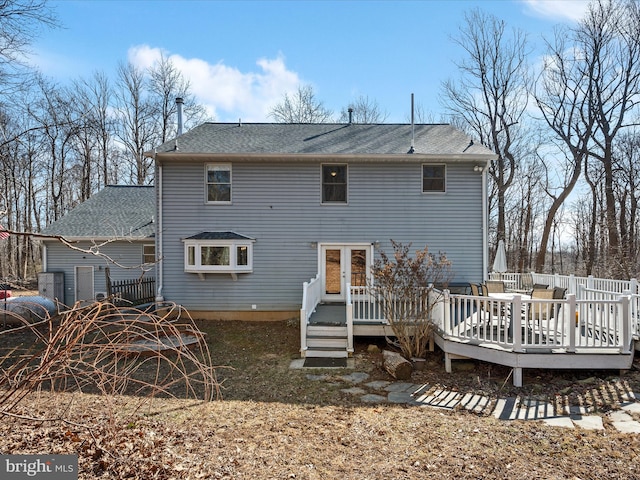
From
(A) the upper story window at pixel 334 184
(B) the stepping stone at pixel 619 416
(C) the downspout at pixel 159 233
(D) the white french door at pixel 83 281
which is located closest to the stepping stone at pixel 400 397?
(B) the stepping stone at pixel 619 416

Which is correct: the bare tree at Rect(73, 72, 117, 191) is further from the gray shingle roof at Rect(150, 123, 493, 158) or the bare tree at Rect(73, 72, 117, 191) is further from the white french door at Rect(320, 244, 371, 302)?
the white french door at Rect(320, 244, 371, 302)

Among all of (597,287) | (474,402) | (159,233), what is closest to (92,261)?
(159,233)

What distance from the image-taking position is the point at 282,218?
33.4ft

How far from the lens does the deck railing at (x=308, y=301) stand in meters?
7.31

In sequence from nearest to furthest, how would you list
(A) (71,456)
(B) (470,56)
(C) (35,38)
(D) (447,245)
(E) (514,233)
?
(A) (71,456) → (C) (35,38) → (D) (447,245) → (B) (470,56) → (E) (514,233)

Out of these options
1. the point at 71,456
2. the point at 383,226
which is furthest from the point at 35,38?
the point at 383,226

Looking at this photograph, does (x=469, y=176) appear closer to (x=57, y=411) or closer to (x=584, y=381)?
(x=584, y=381)

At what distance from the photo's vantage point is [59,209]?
22.8m

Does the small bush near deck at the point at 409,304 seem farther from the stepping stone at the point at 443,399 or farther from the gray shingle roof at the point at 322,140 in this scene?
the gray shingle roof at the point at 322,140

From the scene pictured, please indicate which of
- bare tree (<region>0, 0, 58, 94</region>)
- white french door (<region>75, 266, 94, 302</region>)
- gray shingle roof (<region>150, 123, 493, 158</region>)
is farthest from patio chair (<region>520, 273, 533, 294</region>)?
white french door (<region>75, 266, 94, 302</region>)

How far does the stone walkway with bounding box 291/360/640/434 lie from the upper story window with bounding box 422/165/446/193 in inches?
245

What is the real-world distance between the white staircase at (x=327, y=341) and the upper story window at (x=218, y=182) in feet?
16.4

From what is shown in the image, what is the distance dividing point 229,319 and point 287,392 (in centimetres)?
516

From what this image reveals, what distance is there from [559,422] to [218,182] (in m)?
9.52
